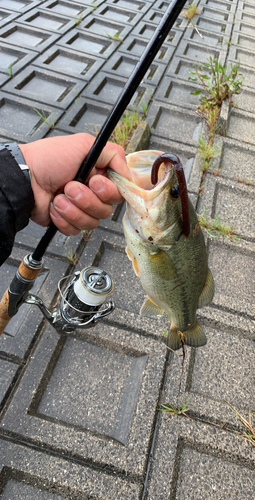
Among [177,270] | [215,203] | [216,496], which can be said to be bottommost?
[216,496]

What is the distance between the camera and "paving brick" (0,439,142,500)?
67.0 inches

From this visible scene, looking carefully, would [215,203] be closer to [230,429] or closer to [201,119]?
[201,119]

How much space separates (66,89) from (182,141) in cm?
176

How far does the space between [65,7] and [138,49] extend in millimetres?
1876

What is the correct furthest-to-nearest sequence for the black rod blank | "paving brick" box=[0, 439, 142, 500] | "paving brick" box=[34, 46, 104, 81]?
"paving brick" box=[34, 46, 104, 81] < "paving brick" box=[0, 439, 142, 500] < the black rod blank

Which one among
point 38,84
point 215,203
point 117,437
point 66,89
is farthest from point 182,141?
point 117,437

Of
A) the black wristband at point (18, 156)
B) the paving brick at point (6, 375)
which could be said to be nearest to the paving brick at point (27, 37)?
the black wristband at point (18, 156)

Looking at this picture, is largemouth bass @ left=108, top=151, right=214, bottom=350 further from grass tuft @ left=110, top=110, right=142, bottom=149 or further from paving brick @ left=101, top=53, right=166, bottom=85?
paving brick @ left=101, top=53, right=166, bottom=85

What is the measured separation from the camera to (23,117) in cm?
370

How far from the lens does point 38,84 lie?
418 cm

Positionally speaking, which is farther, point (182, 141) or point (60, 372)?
point (182, 141)

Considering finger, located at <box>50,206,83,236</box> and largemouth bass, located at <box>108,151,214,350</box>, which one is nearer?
largemouth bass, located at <box>108,151,214,350</box>

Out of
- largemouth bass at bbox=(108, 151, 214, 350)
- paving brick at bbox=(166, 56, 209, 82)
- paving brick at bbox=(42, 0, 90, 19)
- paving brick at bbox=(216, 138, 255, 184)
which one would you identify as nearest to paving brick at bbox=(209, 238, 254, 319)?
largemouth bass at bbox=(108, 151, 214, 350)

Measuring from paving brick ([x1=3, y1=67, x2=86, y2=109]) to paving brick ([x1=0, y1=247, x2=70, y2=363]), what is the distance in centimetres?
228
